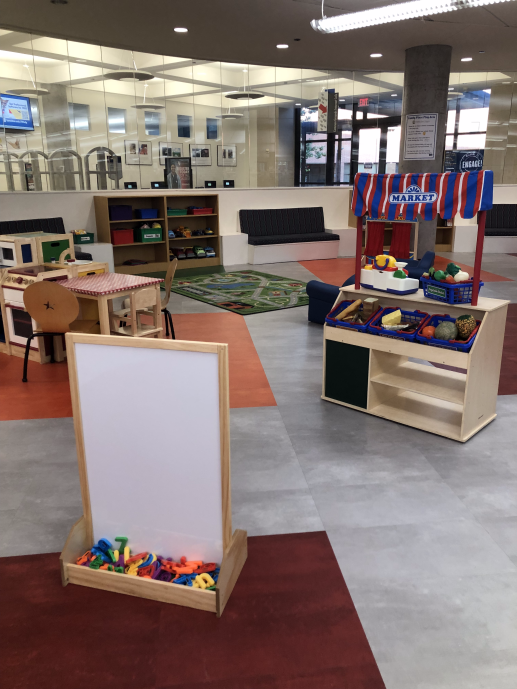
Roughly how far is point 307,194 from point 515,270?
4961mm

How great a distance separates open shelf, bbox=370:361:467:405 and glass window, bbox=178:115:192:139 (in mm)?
8985

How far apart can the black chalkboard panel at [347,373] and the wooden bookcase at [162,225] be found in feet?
21.6

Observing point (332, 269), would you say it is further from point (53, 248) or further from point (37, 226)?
point (53, 248)

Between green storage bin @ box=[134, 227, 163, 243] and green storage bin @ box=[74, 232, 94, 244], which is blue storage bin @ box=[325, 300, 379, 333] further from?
green storage bin @ box=[134, 227, 163, 243]

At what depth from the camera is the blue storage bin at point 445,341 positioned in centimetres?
→ 388

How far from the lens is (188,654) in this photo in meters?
2.20

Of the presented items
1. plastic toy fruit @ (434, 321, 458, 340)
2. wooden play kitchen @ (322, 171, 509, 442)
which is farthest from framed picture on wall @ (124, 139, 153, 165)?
plastic toy fruit @ (434, 321, 458, 340)

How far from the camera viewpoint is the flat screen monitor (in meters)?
9.86

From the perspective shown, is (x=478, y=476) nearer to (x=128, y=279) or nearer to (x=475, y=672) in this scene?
(x=475, y=672)

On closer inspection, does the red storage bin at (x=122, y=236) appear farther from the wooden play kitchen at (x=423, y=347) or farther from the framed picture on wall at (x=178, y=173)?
the wooden play kitchen at (x=423, y=347)

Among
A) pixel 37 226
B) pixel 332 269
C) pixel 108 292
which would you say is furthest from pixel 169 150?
pixel 108 292

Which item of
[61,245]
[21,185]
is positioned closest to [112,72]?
[21,185]

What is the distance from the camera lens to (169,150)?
38.7 feet

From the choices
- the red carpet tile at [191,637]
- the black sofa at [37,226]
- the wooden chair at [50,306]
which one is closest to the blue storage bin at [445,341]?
the red carpet tile at [191,637]
